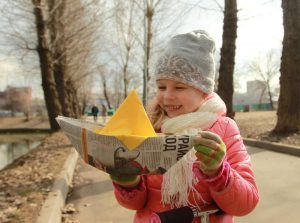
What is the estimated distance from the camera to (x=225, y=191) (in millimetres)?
1759

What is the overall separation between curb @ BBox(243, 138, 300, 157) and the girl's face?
7.80 metres

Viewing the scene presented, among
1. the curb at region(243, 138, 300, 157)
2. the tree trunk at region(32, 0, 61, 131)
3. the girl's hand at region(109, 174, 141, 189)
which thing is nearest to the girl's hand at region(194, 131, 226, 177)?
the girl's hand at region(109, 174, 141, 189)

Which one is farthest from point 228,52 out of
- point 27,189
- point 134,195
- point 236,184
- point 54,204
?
point 236,184

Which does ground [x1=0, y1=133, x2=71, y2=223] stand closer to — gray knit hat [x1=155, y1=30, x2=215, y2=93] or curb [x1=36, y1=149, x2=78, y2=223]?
curb [x1=36, y1=149, x2=78, y2=223]

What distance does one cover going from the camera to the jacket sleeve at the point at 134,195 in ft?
6.58

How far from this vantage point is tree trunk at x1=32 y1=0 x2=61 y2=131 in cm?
1479

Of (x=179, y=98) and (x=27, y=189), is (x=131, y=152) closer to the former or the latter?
(x=179, y=98)

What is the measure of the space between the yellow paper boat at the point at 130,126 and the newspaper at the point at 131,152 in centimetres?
2

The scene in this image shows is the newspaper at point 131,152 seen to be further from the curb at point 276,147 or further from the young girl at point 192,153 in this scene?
the curb at point 276,147

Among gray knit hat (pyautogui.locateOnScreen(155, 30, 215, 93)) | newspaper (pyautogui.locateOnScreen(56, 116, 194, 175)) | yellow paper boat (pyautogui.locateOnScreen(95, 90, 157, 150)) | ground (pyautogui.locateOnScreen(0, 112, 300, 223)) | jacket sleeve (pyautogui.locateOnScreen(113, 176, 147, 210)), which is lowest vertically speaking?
ground (pyautogui.locateOnScreen(0, 112, 300, 223))

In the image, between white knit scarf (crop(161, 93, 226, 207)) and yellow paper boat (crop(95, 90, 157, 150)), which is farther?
white knit scarf (crop(161, 93, 226, 207))

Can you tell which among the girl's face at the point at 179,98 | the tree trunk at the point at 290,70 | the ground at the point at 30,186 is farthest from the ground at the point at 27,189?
the tree trunk at the point at 290,70

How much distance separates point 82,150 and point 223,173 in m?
0.58

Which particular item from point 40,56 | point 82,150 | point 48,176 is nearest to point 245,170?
point 82,150
